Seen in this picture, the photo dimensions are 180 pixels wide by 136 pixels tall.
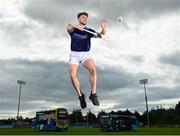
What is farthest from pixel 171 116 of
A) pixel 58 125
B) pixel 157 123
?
pixel 58 125

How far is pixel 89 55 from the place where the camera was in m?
10.9

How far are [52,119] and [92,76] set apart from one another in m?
61.0

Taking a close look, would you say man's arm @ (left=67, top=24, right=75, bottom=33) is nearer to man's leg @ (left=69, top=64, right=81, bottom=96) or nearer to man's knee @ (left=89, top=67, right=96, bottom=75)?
man's leg @ (left=69, top=64, right=81, bottom=96)

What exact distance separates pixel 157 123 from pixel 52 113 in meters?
105

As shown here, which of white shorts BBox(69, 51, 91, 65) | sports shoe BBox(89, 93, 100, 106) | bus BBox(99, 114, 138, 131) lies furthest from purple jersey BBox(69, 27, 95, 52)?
bus BBox(99, 114, 138, 131)

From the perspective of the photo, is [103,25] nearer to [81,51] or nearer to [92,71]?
[81,51]

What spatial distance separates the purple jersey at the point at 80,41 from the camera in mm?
10758

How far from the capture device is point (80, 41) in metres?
10.8

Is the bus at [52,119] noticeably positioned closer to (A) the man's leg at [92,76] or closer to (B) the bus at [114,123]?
(B) the bus at [114,123]

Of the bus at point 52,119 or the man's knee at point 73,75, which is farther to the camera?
the bus at point 52,119

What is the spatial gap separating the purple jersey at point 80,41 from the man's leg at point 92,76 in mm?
405

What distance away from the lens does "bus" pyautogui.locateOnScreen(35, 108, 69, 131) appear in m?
66.5

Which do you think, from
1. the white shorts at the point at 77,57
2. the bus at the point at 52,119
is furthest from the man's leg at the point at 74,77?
the bus at the point at 52,119

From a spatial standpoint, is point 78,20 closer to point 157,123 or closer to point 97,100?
point 97,100
